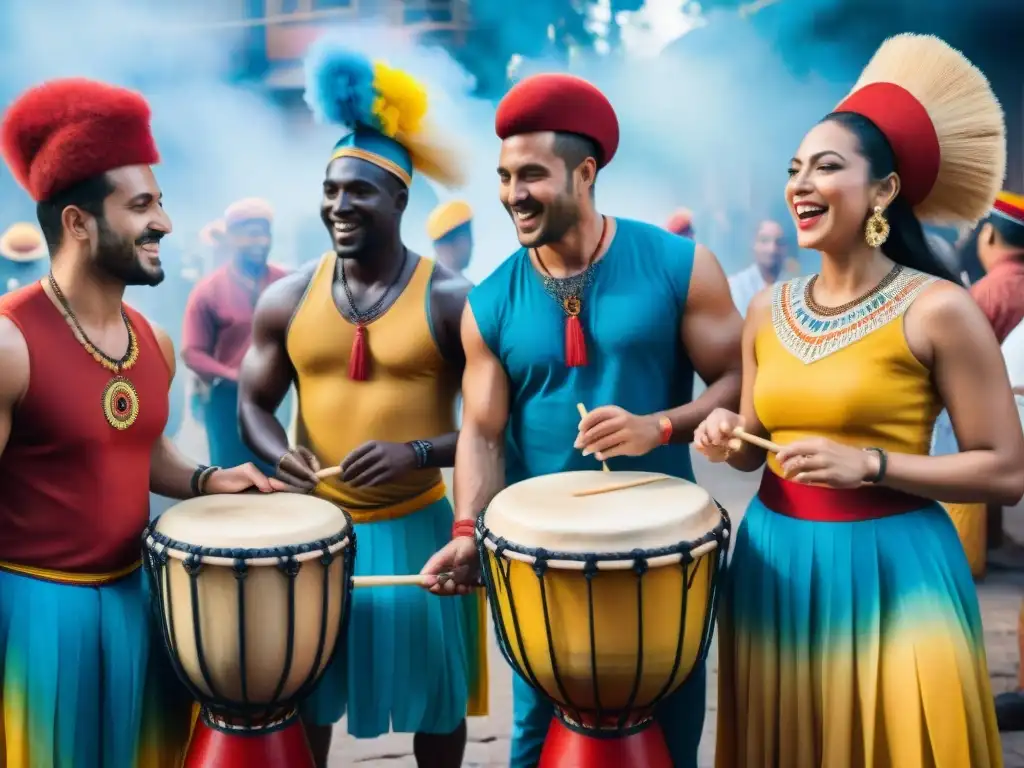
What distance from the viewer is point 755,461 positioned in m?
2.15

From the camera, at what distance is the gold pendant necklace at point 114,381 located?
76.5 inches

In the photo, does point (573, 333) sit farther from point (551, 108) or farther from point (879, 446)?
point (879, 446)

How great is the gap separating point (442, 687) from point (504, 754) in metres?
0.81

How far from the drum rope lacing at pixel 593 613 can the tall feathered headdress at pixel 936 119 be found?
0.84m

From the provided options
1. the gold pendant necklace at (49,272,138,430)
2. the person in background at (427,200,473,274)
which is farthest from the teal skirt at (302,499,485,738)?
the person in background at (427,200,473,274)

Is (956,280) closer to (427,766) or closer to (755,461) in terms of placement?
(755,461)

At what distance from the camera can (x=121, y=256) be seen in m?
1.97

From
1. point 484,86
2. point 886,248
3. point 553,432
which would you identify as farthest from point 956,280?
point 484,86

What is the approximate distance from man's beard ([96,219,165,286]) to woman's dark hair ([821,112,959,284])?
58.1 inches

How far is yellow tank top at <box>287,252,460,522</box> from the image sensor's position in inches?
99.0

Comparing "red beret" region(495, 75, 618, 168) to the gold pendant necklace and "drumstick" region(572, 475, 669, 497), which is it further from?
the gold pendant necklace

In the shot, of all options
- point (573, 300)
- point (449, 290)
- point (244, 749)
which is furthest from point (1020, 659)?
point (244, 749)

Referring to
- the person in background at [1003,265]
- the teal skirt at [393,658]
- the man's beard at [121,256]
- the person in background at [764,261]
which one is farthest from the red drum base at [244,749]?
the person in background at [764,261]

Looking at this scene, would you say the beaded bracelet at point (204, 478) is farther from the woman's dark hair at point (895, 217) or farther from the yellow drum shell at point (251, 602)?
the woman's dark hair at point (895, 217)
